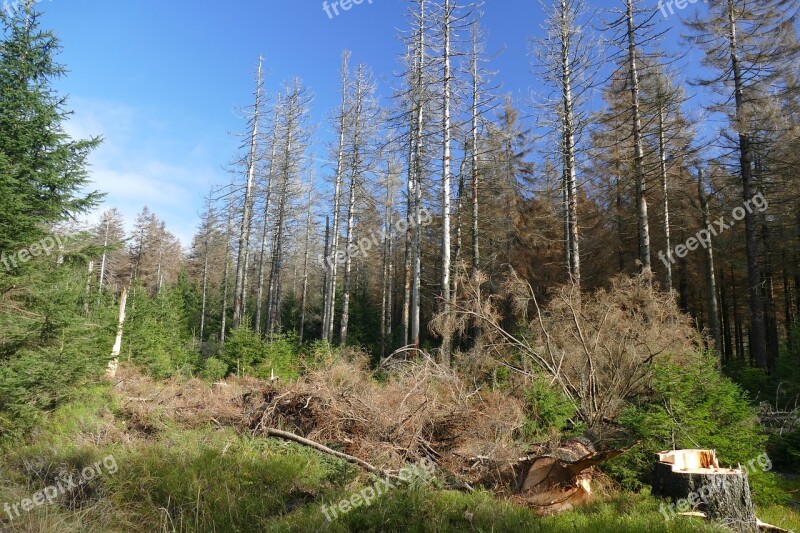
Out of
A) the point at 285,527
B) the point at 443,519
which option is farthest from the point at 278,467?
the point at 443,519

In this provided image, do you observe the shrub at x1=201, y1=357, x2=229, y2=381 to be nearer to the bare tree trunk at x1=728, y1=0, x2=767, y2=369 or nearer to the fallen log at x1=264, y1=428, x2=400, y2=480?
the fallen log at x1=264, y1=428, x2=400, y2=480

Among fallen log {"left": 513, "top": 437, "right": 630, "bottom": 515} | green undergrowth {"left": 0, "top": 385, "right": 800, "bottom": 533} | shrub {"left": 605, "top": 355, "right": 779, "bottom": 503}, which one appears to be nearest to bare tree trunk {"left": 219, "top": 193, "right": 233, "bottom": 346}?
green undergrowth {"left": 0, "top": 385, "right": 800, "bottom": 533}

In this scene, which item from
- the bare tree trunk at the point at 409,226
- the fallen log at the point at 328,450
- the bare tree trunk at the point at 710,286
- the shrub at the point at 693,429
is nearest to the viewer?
the shrub at the point at 693,429

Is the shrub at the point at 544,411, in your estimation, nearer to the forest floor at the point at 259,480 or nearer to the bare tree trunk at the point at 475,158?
the forest floor at the point at 259,480

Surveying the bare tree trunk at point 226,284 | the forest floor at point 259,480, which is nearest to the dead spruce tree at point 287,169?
the bare tree trunk at point 226,284

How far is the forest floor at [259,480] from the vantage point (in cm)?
504

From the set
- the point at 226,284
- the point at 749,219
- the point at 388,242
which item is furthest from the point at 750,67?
the point at 226,284

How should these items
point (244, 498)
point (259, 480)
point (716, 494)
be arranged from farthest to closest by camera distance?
point (259, 480) < point (244, 498) < point (716, 494)

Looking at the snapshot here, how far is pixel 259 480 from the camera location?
6188mm

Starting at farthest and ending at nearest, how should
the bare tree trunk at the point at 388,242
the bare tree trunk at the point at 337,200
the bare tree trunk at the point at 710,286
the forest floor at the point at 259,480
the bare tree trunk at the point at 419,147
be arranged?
the bare tree trunk at the point at 388,242 < the bare tree trunk at the point at 337,200 < the bare tree trunk at the point at 710,286 < the bare tree trunk at the point at 419,147 < the forest floor at the point at 259,480

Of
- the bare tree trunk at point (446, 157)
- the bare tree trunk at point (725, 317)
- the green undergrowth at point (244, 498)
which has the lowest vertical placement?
the green undergrowth at point (244, 498)

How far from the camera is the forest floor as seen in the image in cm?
504

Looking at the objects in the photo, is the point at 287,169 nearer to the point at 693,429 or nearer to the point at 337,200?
the point at 337,200

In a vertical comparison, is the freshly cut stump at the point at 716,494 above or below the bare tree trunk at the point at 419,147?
below
